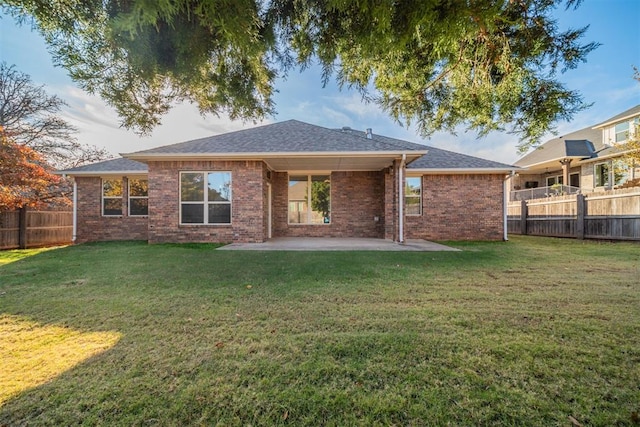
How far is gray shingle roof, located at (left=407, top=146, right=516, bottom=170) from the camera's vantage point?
37.7 feet

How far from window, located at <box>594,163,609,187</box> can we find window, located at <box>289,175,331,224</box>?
18.6 meters

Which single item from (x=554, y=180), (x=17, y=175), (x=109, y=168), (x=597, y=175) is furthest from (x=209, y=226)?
(x=554, y=180)

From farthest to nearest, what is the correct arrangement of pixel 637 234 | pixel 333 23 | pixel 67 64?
pixel 637 234, pixel 333 23, pixel 67 64

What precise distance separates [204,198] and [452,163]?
988cm

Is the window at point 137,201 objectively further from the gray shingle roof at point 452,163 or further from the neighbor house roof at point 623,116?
the neighbor house roof at point 623,116

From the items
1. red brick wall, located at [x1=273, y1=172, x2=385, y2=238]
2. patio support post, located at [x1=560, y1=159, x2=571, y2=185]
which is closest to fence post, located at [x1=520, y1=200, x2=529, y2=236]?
patio support post, located at [x1=560, y1=159, x2=571, y2=185]

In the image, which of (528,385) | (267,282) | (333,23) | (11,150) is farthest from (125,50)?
(11,150)

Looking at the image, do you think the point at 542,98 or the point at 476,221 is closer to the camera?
the point at 542,98

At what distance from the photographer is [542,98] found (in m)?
4.12

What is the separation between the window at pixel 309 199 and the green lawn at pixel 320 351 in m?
7.71

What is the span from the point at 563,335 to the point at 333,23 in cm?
421

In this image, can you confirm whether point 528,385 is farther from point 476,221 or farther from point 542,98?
point 476,221

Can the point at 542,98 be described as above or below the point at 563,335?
above

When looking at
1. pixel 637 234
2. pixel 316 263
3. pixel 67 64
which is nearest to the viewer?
pixel 67 64
